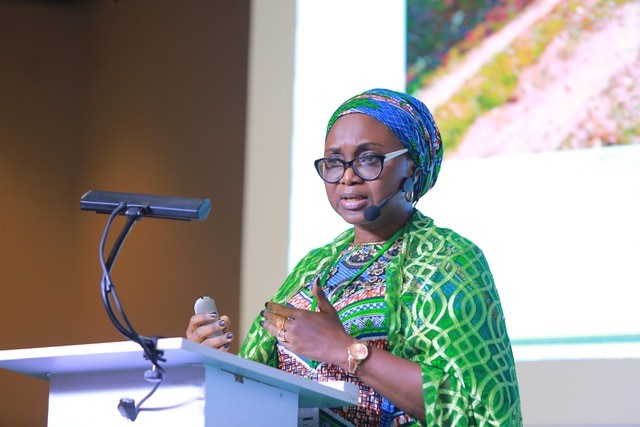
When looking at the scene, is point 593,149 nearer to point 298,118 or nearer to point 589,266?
point 589,266

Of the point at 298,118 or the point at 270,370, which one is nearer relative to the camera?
the point at 270,370

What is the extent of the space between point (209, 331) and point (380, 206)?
0.50 metres

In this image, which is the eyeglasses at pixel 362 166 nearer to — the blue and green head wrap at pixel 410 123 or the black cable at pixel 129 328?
the blue and green head wrap at pixel 410 123

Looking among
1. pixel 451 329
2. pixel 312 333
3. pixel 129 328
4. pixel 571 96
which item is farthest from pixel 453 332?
pixel 571 96

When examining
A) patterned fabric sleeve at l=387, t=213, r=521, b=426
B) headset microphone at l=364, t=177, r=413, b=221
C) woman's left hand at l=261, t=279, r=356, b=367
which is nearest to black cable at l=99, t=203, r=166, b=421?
woman's left hand at l=261, t=279, r=356, b=367

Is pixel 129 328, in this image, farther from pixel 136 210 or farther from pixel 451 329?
pixel 451 329

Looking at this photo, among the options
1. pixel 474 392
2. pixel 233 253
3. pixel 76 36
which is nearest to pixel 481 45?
pixel 233 253

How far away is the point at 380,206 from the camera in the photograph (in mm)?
2369

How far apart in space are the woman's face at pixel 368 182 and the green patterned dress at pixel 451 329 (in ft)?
0.25

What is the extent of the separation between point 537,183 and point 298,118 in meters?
1.02

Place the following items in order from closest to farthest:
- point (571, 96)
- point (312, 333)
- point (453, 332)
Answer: point (312, 333), point (453, 332), point (571, 96)

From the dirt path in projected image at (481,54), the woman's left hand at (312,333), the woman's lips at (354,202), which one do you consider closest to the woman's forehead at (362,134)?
the woman's lips at (354,202)

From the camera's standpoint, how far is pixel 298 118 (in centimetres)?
389

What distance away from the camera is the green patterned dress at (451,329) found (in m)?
2.06
